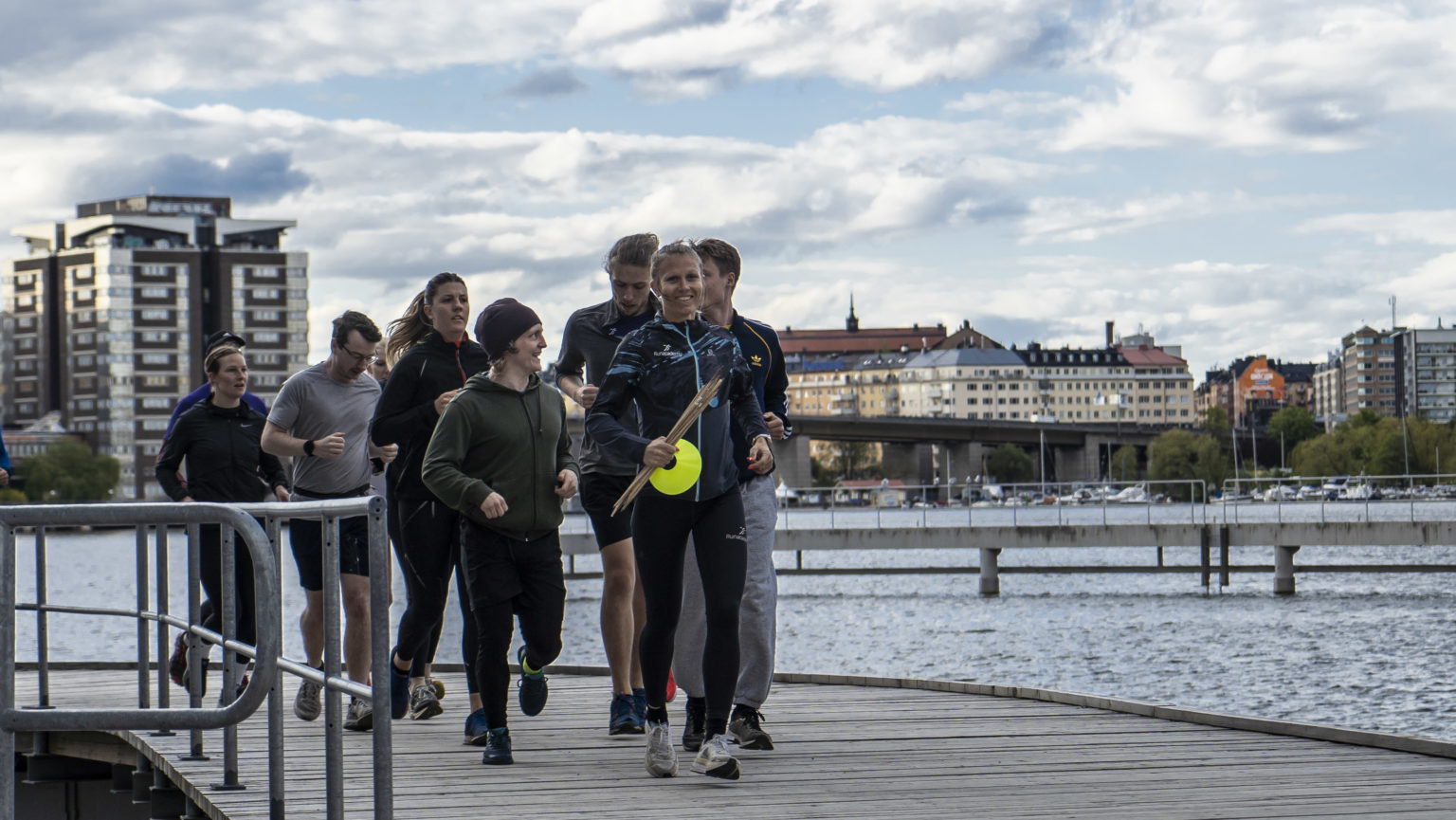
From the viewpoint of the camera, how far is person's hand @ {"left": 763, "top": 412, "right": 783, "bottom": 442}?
23.0 feet

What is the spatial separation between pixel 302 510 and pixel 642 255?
9.22 feet

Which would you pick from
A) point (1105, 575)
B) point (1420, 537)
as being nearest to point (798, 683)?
point (1420, 537)

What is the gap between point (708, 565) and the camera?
615 centimetres

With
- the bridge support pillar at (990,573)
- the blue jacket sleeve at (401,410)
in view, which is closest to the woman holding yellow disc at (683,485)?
the blue jacket sleeve at (401,410)

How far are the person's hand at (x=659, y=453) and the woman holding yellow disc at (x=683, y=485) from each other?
0.10 meters

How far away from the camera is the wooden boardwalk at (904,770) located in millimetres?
5637

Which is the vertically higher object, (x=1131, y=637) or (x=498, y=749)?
(x=498, y=749)

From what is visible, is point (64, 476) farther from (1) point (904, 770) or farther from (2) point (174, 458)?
(1) point (904, 770)

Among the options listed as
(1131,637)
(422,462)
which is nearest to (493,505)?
(422,462)

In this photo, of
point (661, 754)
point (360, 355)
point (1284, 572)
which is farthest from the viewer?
point (1284, 572)

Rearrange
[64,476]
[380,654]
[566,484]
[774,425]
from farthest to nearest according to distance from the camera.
Answer: [64,476]
[774,425]
[566,484]
[380,654]

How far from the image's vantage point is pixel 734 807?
18.5 ft

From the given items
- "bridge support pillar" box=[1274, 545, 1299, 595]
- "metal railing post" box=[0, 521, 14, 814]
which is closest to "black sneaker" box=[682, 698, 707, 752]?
"metal railing post" box=[0, 521, 14, 814]

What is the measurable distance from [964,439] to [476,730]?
371 ft
